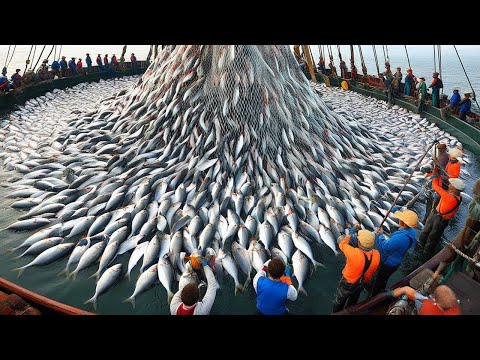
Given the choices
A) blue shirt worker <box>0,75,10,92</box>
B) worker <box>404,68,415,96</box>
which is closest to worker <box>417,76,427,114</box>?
worker <box>404,68,415,96</box>

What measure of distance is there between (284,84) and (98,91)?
520 inches

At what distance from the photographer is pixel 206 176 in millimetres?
7309

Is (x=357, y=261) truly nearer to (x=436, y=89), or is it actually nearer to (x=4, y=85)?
(x=436, y=89)

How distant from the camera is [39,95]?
16203mm

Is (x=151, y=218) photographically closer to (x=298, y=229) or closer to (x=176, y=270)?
(x=176, y=270)

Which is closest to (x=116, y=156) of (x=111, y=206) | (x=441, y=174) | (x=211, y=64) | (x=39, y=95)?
(x=111, y=206)

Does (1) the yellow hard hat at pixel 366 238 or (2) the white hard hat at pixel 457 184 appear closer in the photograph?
(1) the yellow hard hat at pixel 366 238

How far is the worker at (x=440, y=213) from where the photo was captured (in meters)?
5.59

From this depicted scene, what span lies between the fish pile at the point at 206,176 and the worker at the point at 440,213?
787 mm

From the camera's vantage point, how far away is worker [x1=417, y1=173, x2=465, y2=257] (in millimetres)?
5586

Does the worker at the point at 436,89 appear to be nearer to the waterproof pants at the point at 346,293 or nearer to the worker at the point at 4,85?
the waterproof pants at the point at 346,293

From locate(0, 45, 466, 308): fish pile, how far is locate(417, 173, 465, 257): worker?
31.0 inches

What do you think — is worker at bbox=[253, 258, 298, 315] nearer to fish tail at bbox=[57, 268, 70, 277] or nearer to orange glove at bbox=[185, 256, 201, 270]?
orange glove at bbox=[185, 256, 201, 270]

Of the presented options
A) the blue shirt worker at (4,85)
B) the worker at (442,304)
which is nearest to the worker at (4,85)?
the blue shirt worker at (4,85)
